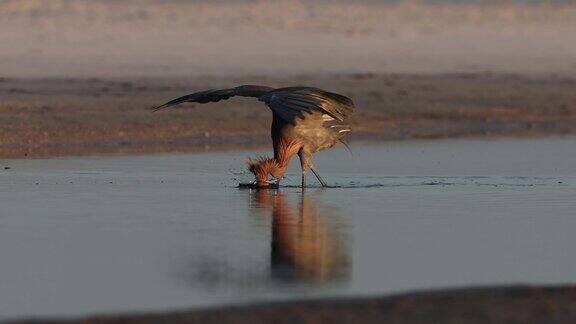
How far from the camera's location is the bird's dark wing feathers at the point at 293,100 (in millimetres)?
15297

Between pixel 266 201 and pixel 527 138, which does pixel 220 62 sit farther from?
pixel 266 201

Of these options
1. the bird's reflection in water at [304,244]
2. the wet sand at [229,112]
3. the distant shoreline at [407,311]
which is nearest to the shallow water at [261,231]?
the bird's reflection in water at [304,244]

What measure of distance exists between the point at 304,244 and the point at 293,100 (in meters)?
3.56

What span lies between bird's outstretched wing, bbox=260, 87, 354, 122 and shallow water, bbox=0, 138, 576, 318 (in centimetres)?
82

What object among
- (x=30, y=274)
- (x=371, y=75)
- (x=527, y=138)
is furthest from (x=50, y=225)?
(x=371, y=75)

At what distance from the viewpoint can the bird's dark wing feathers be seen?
15297 millimetres

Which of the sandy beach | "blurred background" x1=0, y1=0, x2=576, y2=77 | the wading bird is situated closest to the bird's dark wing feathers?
the wading bird

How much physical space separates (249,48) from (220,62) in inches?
155

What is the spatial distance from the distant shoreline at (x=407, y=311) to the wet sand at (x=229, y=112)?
37.9ft

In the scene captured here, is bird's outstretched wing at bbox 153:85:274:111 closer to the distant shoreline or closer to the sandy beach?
the sandy beach

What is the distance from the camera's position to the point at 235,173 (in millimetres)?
18109

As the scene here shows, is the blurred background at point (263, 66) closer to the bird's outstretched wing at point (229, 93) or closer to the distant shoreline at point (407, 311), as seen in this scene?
the bird's outstretched wing at point (229, 93)

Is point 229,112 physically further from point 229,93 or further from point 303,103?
point 303,103

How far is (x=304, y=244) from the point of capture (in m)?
12.0
